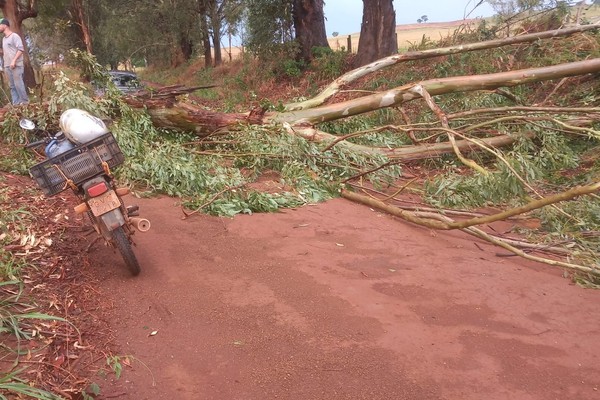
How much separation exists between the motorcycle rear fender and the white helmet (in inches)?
28.6

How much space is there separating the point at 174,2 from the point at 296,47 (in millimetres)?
11449

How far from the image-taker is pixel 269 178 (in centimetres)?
696

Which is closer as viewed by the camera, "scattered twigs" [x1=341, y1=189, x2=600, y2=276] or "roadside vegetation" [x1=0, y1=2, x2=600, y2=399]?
"roadside vegetation" [x1=0, y1=2, x2=600, y2=399]

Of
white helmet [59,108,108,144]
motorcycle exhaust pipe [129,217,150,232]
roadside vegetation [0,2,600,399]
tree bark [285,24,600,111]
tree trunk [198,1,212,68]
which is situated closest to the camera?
roadside vegetation [0,2,600,399]

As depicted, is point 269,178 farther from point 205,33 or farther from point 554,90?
point 205,33

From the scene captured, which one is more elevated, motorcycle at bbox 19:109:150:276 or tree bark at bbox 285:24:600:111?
tree bark at bbox 285:24:600:111

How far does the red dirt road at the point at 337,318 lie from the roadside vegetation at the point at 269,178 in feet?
1.11

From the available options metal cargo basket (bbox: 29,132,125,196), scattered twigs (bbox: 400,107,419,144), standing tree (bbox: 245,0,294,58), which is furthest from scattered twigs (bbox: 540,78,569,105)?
standing tree (bbox: 245,0,294,58)

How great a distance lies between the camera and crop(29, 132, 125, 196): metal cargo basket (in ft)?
12.0

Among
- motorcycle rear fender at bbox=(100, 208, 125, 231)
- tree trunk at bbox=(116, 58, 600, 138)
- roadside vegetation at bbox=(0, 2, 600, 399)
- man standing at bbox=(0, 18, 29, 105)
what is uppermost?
man standing at bbox=(0, 18, 29, 105)

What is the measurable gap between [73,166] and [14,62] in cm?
618

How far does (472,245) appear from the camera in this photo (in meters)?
5.25

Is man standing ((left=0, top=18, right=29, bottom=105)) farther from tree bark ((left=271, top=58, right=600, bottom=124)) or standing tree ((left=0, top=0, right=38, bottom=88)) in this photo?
standing tree ((left=0, top=0, right=38, bottom=88))

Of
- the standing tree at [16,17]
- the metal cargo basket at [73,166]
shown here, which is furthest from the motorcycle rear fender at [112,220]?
the standing tree at [16,17]
